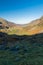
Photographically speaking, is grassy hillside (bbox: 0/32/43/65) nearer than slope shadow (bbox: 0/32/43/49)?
Yes

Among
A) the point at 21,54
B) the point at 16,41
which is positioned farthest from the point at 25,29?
the point at 21,54

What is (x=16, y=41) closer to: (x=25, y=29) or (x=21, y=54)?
(x=21, y=54)

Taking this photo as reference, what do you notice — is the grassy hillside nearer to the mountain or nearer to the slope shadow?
the slope shadow

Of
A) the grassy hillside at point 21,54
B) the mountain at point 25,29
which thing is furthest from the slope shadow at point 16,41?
the mountain at point 25,29

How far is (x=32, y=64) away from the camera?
899 inches

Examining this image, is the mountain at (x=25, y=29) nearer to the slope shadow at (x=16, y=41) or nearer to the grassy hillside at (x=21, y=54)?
the slope shadow at (x=16, y=41)

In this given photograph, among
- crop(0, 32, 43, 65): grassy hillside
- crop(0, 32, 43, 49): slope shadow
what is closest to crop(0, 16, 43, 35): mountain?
crop(0, 32, 43, 49): slope shadow

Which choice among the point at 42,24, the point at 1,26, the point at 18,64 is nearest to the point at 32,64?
the point at 18,64

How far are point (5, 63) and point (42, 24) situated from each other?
89.4 m

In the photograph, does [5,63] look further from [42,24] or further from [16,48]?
[42,24]

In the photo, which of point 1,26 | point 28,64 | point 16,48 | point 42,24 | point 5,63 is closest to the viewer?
point 28,64

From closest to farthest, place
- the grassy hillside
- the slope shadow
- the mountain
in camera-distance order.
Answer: the grassy hillside < the slope shadow < the mountain

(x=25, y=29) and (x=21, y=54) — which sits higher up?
(x=25, y=29)

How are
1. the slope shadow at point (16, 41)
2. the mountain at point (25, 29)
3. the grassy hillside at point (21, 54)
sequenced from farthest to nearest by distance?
1. the mountain at point (25, 29)
2. the slope shadow at point (16, 41)
3. the grassy hillside at point (21, 54)
